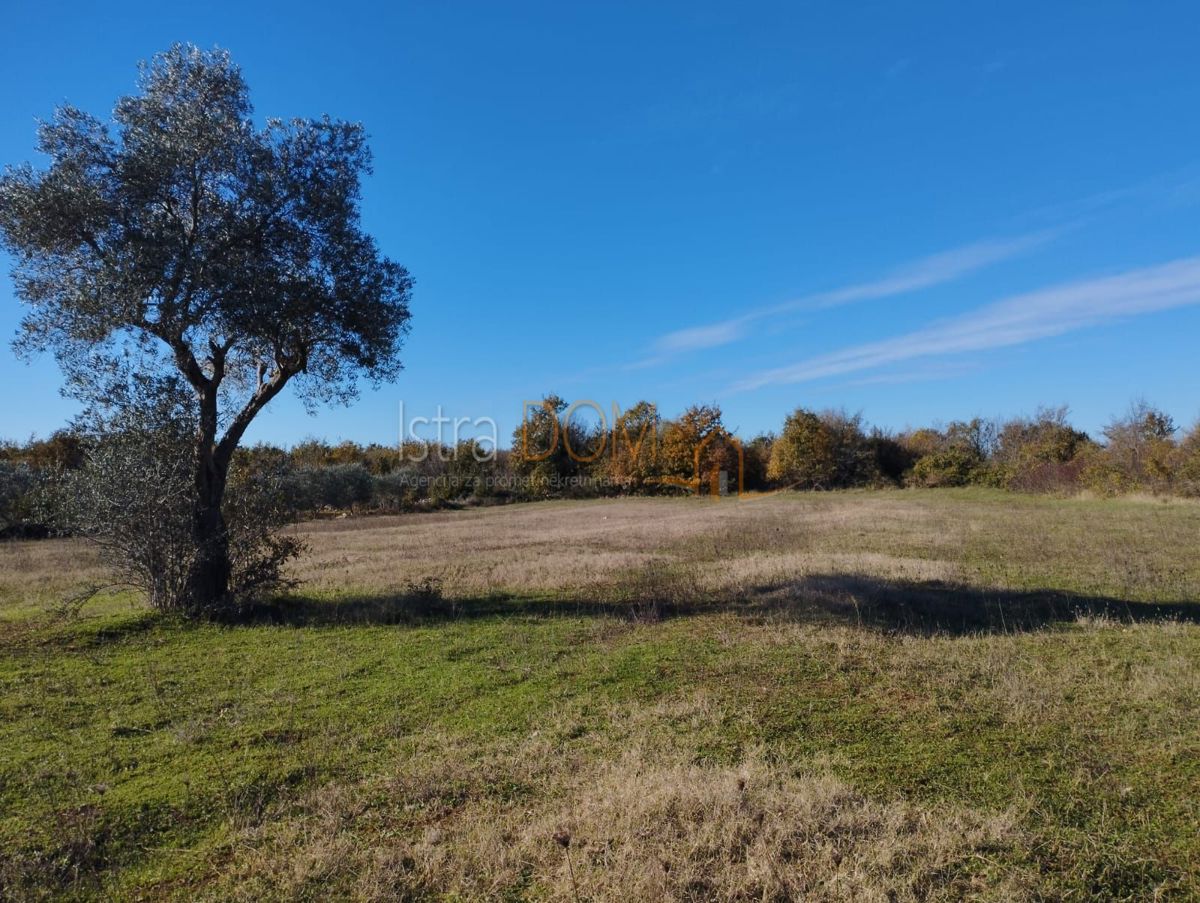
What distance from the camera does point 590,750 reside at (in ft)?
18.9

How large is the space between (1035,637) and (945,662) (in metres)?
2.26

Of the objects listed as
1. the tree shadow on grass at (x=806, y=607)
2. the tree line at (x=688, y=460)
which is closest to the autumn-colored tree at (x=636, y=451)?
the tree line at (x=688, y=460)

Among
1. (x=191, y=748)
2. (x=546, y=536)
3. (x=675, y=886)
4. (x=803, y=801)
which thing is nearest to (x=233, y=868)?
(x=191, y=748)

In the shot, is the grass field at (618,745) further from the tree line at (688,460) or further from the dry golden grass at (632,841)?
the tree line at (688,460)

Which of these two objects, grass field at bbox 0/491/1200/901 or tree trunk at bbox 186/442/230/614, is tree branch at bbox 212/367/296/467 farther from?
grass field at bbox 0/491/1200/901

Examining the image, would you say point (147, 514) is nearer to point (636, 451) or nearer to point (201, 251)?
point (201, 251)

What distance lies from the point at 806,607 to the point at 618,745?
6.66 metres

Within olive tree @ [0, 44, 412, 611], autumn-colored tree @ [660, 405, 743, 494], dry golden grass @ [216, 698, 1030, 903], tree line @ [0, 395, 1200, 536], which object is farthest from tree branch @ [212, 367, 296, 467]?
autumn-colored tree @ [660, 405, 743, 494]

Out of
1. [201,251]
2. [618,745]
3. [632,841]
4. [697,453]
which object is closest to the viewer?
[632,841]

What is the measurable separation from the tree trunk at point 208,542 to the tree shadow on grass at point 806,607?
80 centimetres

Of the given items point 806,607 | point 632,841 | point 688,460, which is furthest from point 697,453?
point 632,841

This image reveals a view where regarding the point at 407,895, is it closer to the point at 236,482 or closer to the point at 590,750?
the point at 590,750

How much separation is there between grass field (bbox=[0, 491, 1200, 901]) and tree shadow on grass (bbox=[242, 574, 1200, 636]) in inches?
3.7

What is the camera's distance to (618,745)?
5852 millimetres
